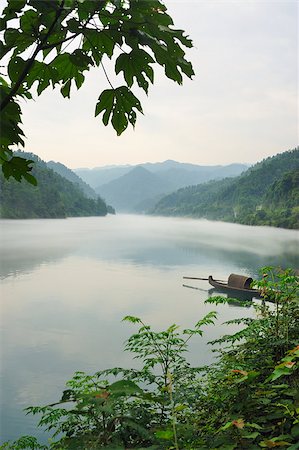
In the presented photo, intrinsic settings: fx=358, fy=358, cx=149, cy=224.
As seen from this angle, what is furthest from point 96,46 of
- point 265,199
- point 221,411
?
point 265,199

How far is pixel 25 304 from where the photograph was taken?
25688 millimetres

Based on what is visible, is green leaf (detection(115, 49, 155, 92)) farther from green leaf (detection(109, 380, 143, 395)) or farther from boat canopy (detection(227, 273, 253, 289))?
boat canopy (detection(227, 273, 253, 289))

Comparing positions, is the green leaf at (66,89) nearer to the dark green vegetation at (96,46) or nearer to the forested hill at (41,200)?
the dark green vegetation at (96,46)

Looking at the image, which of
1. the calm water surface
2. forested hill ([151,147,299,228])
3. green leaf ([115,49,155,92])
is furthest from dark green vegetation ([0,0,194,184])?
forested hill ([151,147,299,228])

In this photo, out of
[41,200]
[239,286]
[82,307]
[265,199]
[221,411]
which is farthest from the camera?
[265,199]

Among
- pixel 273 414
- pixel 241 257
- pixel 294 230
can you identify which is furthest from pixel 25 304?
pixel 294 230

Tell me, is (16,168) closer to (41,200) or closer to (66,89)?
(66,89)

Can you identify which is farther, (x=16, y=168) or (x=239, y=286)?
(x=239, y=286)

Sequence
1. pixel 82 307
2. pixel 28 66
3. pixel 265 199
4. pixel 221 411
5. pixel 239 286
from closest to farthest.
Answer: pixel 28 66 → pixel 221 411 → pixel 82 307 → pixel 239 286 → pixel 265 199

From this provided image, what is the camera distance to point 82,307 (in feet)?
84.2

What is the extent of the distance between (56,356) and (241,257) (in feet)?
139

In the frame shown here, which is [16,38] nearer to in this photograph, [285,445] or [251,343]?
[285,445]

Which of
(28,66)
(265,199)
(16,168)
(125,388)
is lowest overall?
(125,388)

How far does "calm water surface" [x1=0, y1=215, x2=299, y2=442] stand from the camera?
14.3 metres
